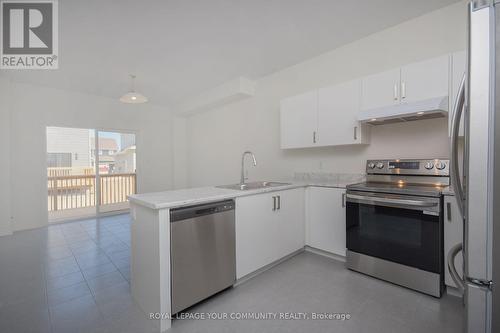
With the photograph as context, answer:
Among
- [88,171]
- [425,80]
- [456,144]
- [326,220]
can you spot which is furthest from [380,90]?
[88,171]

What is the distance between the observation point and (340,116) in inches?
105

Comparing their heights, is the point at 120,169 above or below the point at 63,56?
below

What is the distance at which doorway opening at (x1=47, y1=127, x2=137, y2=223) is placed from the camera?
482 centimetres

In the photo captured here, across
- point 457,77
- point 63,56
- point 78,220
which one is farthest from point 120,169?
point 457,77

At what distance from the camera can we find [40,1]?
2201mm

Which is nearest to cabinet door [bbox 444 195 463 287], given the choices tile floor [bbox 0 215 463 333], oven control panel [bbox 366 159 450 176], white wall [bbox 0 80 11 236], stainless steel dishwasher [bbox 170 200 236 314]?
tile floor [bbox 0 215 463 333]

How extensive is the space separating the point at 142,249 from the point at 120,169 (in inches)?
178

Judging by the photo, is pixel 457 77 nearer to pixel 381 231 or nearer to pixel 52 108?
pixel 381 231

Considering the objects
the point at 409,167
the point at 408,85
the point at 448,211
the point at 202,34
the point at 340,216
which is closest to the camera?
the point at 448,211

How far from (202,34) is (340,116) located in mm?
1942

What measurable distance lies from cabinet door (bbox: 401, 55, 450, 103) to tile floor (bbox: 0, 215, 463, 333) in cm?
177

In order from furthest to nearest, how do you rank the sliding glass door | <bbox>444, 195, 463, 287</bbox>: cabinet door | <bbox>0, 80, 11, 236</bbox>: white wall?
the sliding glass door
<bbox>0, 80, 11, 236</bbox>: white wall
<bbox>444, 195, 463, 287</bbox>: cabinet door

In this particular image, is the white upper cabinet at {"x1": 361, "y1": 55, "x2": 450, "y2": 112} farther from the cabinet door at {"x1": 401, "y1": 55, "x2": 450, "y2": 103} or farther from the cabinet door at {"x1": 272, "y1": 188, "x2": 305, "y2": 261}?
the cabinet door at {"x1": 272, "y1": 188, "x2": 305, "y2": 261}

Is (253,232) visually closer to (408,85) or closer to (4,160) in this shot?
(408,85)
